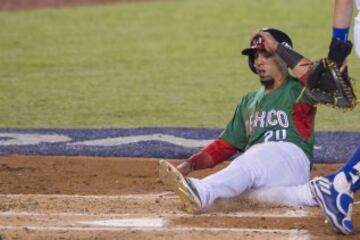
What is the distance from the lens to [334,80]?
557 cm

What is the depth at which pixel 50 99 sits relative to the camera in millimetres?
10445

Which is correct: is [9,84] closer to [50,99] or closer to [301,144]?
[50,99]

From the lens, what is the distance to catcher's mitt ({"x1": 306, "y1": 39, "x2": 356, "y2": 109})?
5.55 m

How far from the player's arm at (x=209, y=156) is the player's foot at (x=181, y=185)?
0.42m

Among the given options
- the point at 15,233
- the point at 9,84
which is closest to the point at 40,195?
the point at 15,233

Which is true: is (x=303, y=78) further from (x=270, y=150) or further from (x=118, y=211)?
(x=118, y=211)

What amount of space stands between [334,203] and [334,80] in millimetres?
623

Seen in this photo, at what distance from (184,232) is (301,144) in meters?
1.08

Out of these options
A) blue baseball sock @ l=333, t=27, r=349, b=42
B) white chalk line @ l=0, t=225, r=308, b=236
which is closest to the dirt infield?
white chalk line @ l=0, t=225, r=308, b=236

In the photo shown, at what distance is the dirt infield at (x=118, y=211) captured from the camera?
5438 millimetres

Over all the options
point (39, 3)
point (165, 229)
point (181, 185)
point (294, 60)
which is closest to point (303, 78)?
point (294, 60)

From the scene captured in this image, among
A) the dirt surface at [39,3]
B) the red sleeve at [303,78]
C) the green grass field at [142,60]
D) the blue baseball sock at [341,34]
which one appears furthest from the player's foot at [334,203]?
the dirt surface at [39,3]

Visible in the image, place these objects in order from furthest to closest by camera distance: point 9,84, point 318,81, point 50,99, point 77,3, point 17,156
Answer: point 77,3 < point 9,84 < point 50,99 < point 17,156 < point 318,81

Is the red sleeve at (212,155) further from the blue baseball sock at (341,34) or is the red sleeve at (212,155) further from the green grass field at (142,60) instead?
the green grass field at (142,60)
